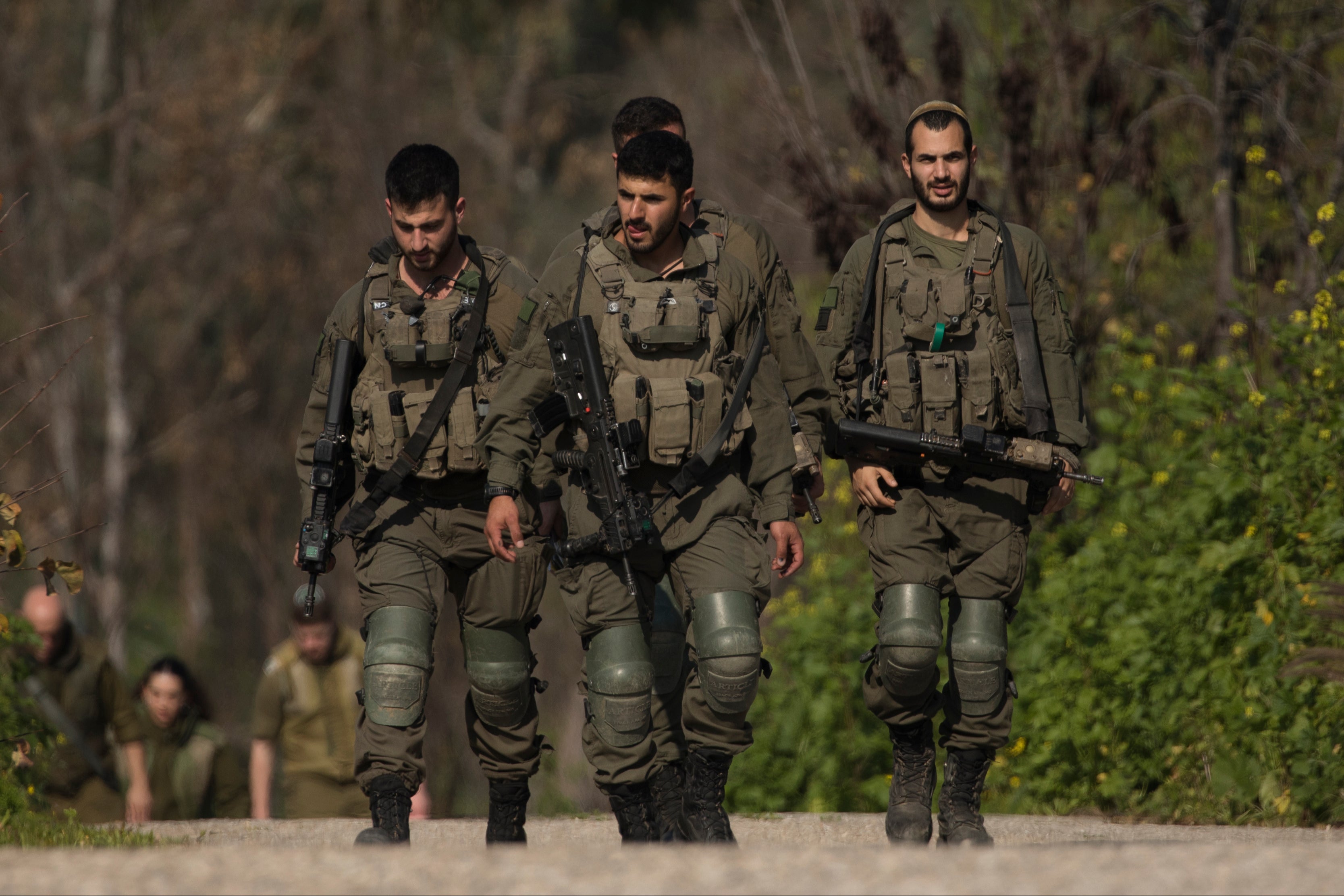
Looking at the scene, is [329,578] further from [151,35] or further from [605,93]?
[605,93]

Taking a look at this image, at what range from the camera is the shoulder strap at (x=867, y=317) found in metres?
6.13

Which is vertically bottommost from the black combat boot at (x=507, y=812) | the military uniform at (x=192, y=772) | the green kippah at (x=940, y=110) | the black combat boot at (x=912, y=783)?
the military uniform at (x=192, y=772)

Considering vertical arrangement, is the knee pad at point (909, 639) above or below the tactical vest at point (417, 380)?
below

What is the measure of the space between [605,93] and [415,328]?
19977 mm

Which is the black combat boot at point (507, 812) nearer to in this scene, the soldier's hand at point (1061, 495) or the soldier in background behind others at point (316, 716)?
the soldier's hand at point (1061, 495)

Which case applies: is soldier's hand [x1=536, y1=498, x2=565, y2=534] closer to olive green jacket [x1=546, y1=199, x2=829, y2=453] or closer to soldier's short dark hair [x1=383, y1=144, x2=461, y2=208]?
olive green jacket [x1=546, y1=199, x2=829, y2=453]

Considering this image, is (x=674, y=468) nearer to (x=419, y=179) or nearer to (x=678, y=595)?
(x=678, y=595)

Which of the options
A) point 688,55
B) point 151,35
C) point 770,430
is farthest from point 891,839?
point 151,35

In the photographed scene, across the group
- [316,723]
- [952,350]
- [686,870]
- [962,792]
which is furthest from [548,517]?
[316,723]

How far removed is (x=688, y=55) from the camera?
22219 millimetres

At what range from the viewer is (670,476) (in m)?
5.78

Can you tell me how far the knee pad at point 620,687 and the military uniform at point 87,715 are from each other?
4136mm

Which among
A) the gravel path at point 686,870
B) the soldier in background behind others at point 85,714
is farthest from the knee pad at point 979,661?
the soldier in background behind others at point 85,714

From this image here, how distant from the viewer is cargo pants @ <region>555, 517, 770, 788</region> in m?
5.68
